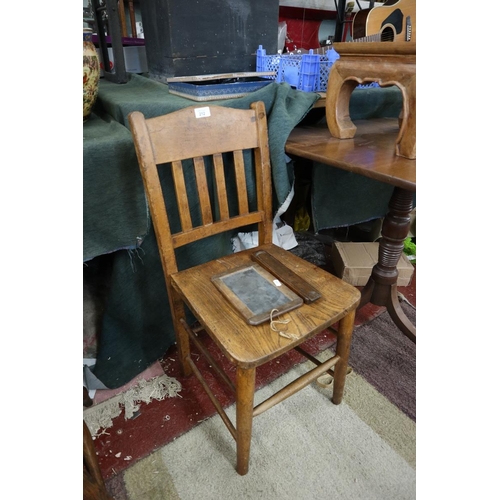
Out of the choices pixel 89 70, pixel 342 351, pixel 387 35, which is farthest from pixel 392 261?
pixel 89 70

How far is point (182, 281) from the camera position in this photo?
1.06 m

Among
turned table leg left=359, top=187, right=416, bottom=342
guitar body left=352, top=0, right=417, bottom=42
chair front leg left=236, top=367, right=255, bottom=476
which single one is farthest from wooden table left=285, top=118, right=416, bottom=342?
chair front leg left=236, top=367, right=255, bottom=476

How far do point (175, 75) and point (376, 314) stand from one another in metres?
1.40

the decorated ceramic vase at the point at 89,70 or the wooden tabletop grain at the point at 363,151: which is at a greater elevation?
the decorated ceramic vase at the point at 89,70

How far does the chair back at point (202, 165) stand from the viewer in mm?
963

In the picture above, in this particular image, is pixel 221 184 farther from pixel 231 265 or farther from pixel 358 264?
pixel 358 264

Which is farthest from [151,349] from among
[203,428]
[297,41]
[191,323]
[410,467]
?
[297,41]

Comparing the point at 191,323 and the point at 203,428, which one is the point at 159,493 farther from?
the point at 191,323

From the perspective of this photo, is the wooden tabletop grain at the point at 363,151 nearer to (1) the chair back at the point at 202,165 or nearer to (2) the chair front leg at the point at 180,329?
(1) the chair back at the point at 202,165

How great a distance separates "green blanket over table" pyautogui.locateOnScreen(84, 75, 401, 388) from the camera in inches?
38.6

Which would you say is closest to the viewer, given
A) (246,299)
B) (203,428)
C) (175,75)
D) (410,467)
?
(246,299)

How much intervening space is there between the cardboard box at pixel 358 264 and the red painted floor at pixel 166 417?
50 cm

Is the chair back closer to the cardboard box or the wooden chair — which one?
the wooden chair

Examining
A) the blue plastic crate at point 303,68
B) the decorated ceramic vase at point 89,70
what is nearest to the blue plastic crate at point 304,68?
the blue plastic crate at point 303,68
